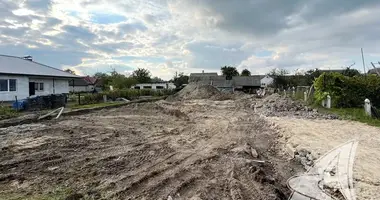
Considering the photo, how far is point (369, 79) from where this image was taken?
1634 centimetres

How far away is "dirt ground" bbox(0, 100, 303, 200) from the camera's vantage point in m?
5.04

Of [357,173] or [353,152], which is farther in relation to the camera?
[353,152]

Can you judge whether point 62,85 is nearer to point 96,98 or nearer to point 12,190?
point 96,98

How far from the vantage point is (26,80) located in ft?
72.9

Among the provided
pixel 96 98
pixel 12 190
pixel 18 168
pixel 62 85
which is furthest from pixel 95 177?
pixel 62 85

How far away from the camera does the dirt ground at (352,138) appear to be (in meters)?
5.02

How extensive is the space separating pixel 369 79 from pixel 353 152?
11.5m

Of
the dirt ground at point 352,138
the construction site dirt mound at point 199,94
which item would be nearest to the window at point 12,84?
the construction site dirt mound at point 199,94

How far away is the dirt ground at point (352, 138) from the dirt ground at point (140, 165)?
75 centimetres

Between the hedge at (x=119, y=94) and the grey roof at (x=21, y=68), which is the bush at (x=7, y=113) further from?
the hedge at (x=119, y=94)

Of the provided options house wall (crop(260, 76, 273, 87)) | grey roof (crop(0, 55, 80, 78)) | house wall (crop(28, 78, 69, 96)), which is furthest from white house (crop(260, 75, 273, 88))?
grey roof (crop(0, 55, 80, 78))

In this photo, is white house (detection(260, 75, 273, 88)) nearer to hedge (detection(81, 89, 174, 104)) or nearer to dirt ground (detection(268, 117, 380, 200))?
hedge (detection(81, 89, 174, 104))

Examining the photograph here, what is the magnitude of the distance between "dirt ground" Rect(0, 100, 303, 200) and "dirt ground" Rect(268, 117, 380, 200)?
751mm

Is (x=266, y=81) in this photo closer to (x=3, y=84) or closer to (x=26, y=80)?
(x=26, y=80)
